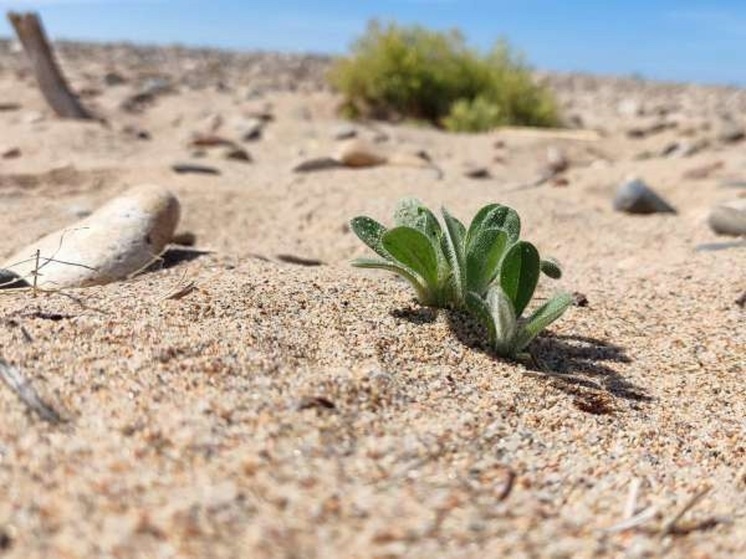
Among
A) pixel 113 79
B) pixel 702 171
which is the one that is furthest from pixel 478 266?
pixel 113 79

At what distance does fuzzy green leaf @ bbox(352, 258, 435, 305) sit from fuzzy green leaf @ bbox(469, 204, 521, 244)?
7.8 inches

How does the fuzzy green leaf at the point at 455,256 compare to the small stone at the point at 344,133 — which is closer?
the fuzzy green leaf at the point at 455,256

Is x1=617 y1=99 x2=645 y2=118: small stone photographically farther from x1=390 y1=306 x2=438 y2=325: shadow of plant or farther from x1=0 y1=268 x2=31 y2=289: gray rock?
x1=0 y1=268 x2=31 y2=289: gray rock

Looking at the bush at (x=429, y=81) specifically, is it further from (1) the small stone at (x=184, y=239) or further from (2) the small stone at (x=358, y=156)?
(1) the small stone at (x=184, y=239)

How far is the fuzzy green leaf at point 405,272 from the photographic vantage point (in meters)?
2.03

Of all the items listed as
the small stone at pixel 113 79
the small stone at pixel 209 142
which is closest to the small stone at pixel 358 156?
the small stone at pixel 209 142

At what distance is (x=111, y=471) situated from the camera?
3.79 feet

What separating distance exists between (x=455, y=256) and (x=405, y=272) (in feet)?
0.49

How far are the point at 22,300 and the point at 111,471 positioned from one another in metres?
0.94

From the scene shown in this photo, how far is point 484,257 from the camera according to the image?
2.02 metres

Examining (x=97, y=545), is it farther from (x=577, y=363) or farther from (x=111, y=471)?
(x=577, y=363)

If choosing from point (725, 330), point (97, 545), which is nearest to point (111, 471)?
point (97, 545)

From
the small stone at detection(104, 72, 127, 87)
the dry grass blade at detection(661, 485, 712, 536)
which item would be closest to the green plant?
the dry grass blade at detection(661, 485, 712, 536)

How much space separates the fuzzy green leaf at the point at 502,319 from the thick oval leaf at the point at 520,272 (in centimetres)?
8
